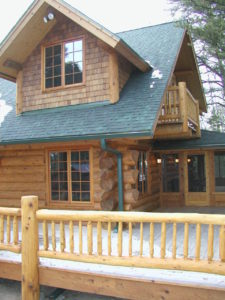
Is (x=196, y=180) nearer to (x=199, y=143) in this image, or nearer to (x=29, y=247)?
(x=199, y=143)

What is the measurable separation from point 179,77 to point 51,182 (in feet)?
22.4

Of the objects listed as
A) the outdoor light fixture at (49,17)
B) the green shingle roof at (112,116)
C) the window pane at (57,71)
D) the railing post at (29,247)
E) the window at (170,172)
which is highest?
the outdoor light fixture at (49,17)

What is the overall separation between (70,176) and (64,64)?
3.23m

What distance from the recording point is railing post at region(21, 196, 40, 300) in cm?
456

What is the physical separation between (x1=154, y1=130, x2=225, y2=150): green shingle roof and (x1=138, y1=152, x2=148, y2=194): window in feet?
3.74

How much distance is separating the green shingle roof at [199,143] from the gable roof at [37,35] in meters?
2.82

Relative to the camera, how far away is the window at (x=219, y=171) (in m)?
10.7

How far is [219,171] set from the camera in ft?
35.3

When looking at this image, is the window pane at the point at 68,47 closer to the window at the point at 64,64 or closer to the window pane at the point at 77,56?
the window at the point at 64,64

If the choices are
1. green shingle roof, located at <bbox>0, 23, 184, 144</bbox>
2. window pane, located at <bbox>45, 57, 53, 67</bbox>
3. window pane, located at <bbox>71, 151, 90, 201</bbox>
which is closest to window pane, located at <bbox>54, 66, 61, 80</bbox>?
window pane, located at <bbox>45, 57, 53, 67</bbox>

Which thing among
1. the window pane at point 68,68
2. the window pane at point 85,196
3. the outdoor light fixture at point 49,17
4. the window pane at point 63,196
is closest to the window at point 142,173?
the window pane at point 85,196

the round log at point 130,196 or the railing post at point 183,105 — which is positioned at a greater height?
the railing post at point 183,105

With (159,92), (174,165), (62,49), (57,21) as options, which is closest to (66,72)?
(62,49)

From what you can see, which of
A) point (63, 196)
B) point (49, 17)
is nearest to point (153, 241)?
point (63, 196)
